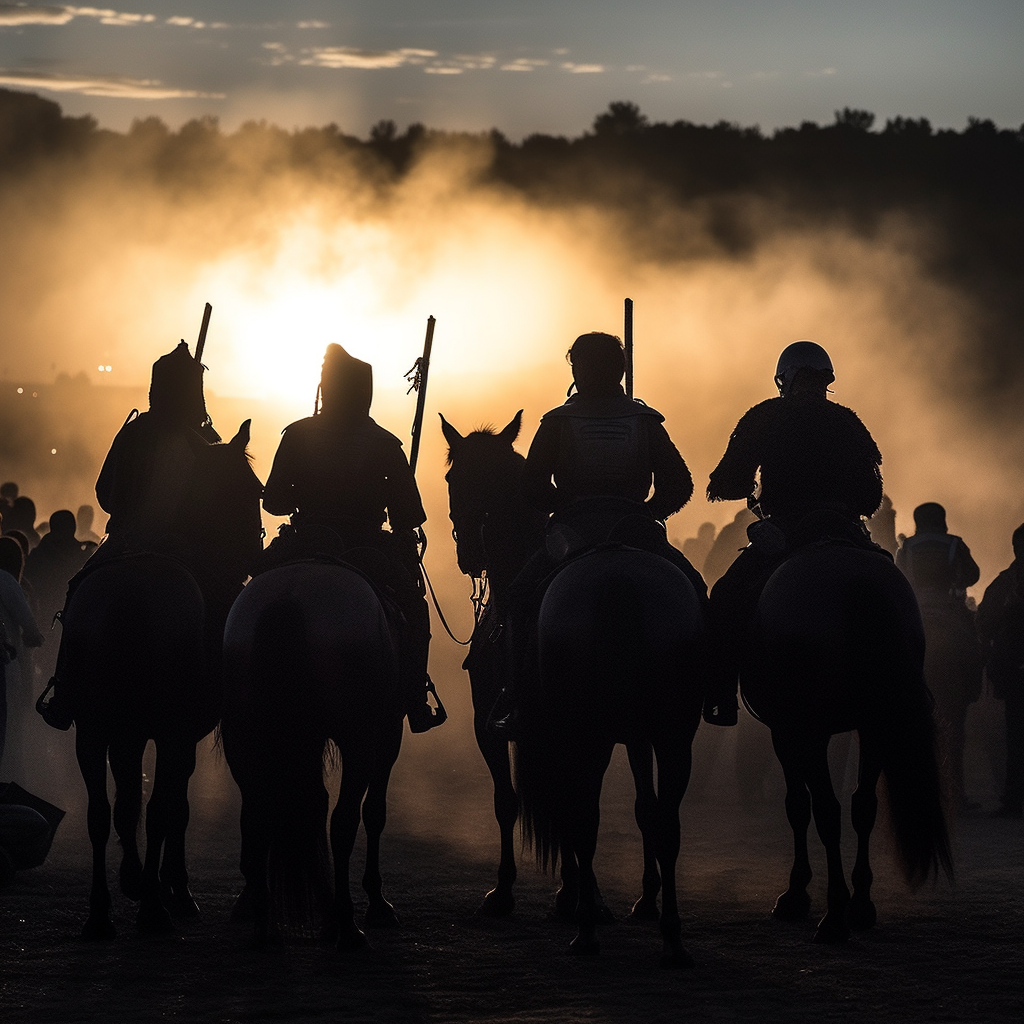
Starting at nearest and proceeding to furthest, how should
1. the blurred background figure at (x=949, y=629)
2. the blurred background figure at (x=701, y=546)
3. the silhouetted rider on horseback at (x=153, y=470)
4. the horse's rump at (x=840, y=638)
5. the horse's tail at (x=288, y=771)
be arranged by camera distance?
1. the horse's tail at (x=288, y=771)
2. the horse's rump at (x=840, y=638)
3. the silhouetted rider on horseback at (x=153, y=470)
4. the blurred background figure at (x=949, y=629)
5. the blurred background figure at (x=701, y=546)

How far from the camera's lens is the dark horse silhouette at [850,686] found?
7.66 m

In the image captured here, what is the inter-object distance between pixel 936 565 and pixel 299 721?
6855 mm

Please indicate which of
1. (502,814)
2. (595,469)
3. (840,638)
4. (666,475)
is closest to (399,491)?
(595,469)

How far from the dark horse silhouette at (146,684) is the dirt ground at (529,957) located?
0.30 meters

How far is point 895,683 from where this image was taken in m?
7.70

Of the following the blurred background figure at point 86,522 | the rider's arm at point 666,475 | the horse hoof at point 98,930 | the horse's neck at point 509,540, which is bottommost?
the horse hoof at point 98,930

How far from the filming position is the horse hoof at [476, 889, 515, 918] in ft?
28.5

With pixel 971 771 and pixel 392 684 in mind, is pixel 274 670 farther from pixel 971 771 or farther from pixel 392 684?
pixel 971 771

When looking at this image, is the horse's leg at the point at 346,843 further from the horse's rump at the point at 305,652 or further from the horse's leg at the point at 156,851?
the horse's leg at the point at 156,851

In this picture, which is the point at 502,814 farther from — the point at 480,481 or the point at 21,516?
the point at 21,516

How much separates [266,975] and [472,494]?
265 centimetres

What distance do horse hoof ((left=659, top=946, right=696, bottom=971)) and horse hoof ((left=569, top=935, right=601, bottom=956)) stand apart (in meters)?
0.35

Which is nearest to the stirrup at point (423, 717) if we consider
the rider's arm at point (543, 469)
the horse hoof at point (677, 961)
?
the rider's arm at point (543, 469)

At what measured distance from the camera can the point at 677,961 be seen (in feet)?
23.7
